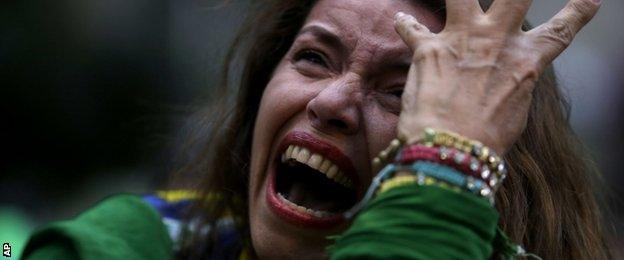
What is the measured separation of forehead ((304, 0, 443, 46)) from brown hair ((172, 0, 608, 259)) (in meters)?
0.05

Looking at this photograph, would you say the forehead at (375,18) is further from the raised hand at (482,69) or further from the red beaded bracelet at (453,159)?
the red beaded bracelet at (453,159)

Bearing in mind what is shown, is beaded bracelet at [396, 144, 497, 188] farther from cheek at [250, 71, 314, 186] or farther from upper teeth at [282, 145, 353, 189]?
cheek at [250, 71, 314, 186]

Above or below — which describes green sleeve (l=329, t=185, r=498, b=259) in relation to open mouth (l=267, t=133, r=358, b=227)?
above

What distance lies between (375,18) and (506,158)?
0.43 metres

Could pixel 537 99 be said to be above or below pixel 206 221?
above

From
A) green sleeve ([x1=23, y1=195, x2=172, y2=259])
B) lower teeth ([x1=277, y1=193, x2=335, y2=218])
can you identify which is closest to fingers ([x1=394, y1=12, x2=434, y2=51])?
lower teeth ([x1=277, y1=193, x2=335, y2=218])

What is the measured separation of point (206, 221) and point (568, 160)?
0.96m

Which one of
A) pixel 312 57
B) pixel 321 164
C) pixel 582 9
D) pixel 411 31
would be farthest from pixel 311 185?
pixel 582 9

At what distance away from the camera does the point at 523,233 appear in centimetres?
214

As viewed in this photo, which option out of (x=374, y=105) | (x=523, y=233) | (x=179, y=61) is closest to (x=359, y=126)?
(x=374, y=105)

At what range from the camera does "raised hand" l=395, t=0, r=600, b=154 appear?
168 centimetres

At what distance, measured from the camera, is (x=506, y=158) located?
214cm

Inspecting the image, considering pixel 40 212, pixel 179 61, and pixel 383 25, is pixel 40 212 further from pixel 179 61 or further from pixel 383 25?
pixel 383 25

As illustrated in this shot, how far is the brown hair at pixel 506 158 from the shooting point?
2.19 meters
